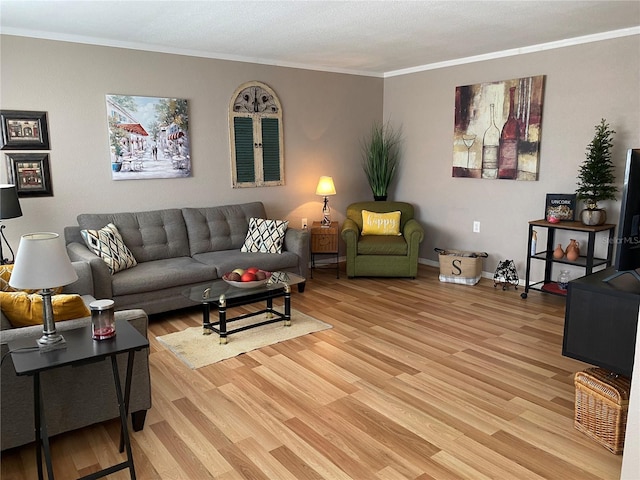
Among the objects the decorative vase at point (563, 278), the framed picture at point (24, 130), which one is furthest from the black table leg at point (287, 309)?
the decorative vase at point (563, 278)

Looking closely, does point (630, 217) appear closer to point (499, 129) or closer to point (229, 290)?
point (229, 290)

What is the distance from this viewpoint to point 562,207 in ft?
15.0

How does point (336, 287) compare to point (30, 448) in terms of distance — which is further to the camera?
point (336, 287)

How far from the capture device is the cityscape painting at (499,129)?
486cm

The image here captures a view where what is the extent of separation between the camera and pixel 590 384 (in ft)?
8.01

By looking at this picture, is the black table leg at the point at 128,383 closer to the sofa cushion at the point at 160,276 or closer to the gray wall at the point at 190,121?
the sofa cushion at the point at 160,276

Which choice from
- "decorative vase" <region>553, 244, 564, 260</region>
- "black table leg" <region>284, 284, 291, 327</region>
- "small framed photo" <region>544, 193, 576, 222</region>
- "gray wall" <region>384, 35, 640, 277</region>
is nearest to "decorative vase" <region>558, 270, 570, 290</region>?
"decorative vase" <region>553, 244, 564, 260</region>

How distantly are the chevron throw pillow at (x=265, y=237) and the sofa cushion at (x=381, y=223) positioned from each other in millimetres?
1111

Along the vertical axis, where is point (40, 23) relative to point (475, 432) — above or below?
above

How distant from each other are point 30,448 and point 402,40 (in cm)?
406

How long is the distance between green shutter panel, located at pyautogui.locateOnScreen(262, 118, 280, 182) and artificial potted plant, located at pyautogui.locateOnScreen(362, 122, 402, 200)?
1270mm

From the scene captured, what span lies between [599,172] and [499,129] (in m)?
1.21

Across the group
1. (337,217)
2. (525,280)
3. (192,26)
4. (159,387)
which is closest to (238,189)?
(337,217)

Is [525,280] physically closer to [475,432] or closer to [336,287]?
[336,287]
